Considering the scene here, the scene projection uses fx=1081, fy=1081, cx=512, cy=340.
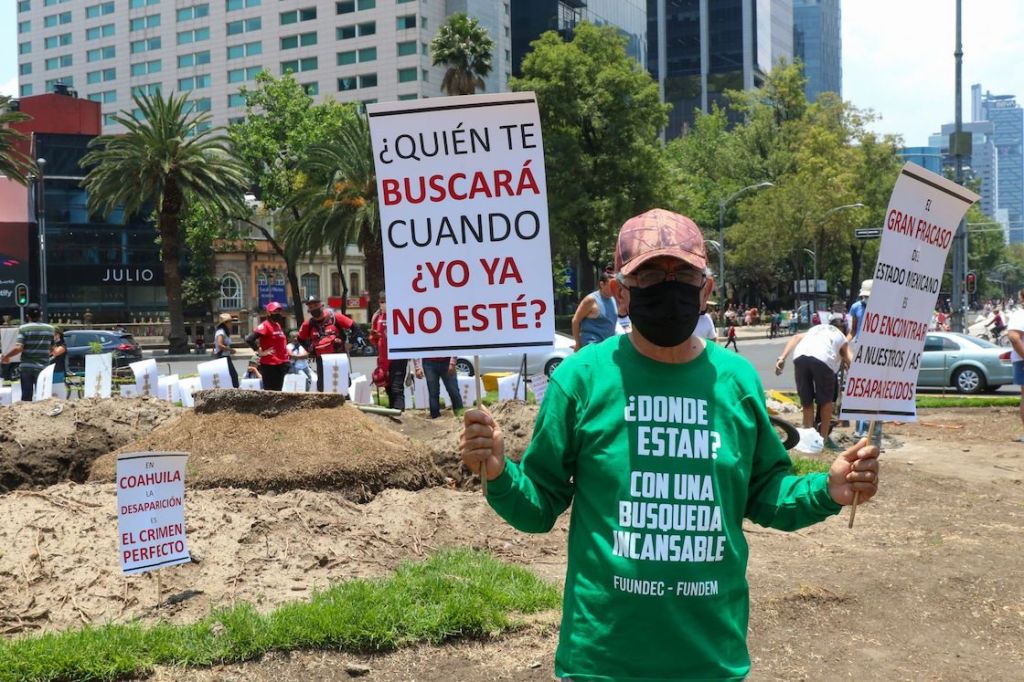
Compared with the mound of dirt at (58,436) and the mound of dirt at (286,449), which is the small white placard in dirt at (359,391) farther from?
the mound of dirt at (286,449)

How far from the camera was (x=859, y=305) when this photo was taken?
44.0 ft

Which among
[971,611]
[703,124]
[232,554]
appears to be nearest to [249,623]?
[232,554]

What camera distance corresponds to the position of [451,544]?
6.83m

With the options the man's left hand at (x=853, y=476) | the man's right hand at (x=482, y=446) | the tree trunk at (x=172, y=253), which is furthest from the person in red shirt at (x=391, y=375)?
the tree trunk at (x=172, y=253)

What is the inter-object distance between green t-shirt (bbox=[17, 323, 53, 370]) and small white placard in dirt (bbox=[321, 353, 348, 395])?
4.59 meters

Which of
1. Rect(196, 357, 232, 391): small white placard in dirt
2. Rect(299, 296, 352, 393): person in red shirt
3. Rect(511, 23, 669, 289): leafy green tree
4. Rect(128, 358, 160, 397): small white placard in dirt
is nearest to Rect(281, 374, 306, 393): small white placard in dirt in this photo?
Rect(299, 296, 352, 393): person in red shirt

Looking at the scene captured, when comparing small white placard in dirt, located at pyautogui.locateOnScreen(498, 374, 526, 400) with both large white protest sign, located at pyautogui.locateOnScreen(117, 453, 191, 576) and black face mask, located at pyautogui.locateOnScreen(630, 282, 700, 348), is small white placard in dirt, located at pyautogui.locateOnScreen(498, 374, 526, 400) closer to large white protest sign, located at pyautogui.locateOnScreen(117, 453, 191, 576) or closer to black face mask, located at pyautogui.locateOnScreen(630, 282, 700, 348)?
large white protest sign, located at pyautogui.locateOnScreen(117, 453, 191, 576)

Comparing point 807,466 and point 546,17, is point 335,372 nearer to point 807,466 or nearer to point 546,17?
point 807,466

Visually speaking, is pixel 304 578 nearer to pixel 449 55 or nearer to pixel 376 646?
pixel 376 646

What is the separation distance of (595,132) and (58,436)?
1752 inches

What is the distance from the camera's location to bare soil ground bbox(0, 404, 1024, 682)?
16.7 feet

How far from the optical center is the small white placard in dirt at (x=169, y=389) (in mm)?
15172

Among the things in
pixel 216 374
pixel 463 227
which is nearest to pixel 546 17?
pixel 216 374

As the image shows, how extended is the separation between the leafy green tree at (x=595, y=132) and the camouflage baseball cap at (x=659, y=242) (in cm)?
4665
